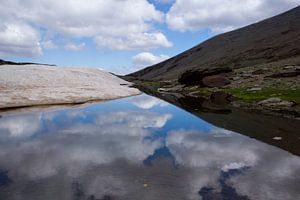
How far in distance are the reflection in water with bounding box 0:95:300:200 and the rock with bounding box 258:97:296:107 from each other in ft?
44.5

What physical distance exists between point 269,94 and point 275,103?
660 centimetres

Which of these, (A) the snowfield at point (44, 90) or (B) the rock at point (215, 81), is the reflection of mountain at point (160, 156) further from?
(B) the rock at point (215, 81)

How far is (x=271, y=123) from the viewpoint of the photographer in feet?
101

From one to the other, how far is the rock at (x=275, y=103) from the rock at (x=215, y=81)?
26682mm

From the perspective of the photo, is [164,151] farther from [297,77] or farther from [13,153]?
[297,77]

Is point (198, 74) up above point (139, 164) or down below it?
above

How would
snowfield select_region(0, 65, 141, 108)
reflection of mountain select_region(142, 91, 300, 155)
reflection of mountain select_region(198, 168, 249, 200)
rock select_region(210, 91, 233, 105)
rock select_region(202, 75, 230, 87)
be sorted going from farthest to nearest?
rock select_region(202, 75, 230, 87) < rock select_region(210, 91, 233, 105) < snowfield select_region(0, 65, 141, 108) < reflection of mountain select_region(142, 91, 300, 155) < reflection of mountain select_region(198, 168, 249, 200)

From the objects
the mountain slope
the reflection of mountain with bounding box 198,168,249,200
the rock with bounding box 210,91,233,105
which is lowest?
the rock with bounding box 210,91,233,105

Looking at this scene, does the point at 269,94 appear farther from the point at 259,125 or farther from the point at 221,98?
the point at 259,125

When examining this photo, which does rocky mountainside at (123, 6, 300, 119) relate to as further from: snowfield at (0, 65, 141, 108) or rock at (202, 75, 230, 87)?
snowfield at (0, 65, 141, 108)

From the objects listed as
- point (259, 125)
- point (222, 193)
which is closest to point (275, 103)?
point (259, 125)

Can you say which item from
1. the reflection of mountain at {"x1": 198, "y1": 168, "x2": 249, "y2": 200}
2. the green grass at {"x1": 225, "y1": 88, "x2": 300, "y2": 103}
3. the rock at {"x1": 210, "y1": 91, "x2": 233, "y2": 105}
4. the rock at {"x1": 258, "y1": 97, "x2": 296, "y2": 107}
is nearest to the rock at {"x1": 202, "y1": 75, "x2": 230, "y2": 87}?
the green grass at {"x1": 225, "y1": 88, "x2": 300, "y2": 103}

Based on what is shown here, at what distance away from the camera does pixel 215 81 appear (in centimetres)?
7194

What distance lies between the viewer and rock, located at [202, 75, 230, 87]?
7043 centimetres
